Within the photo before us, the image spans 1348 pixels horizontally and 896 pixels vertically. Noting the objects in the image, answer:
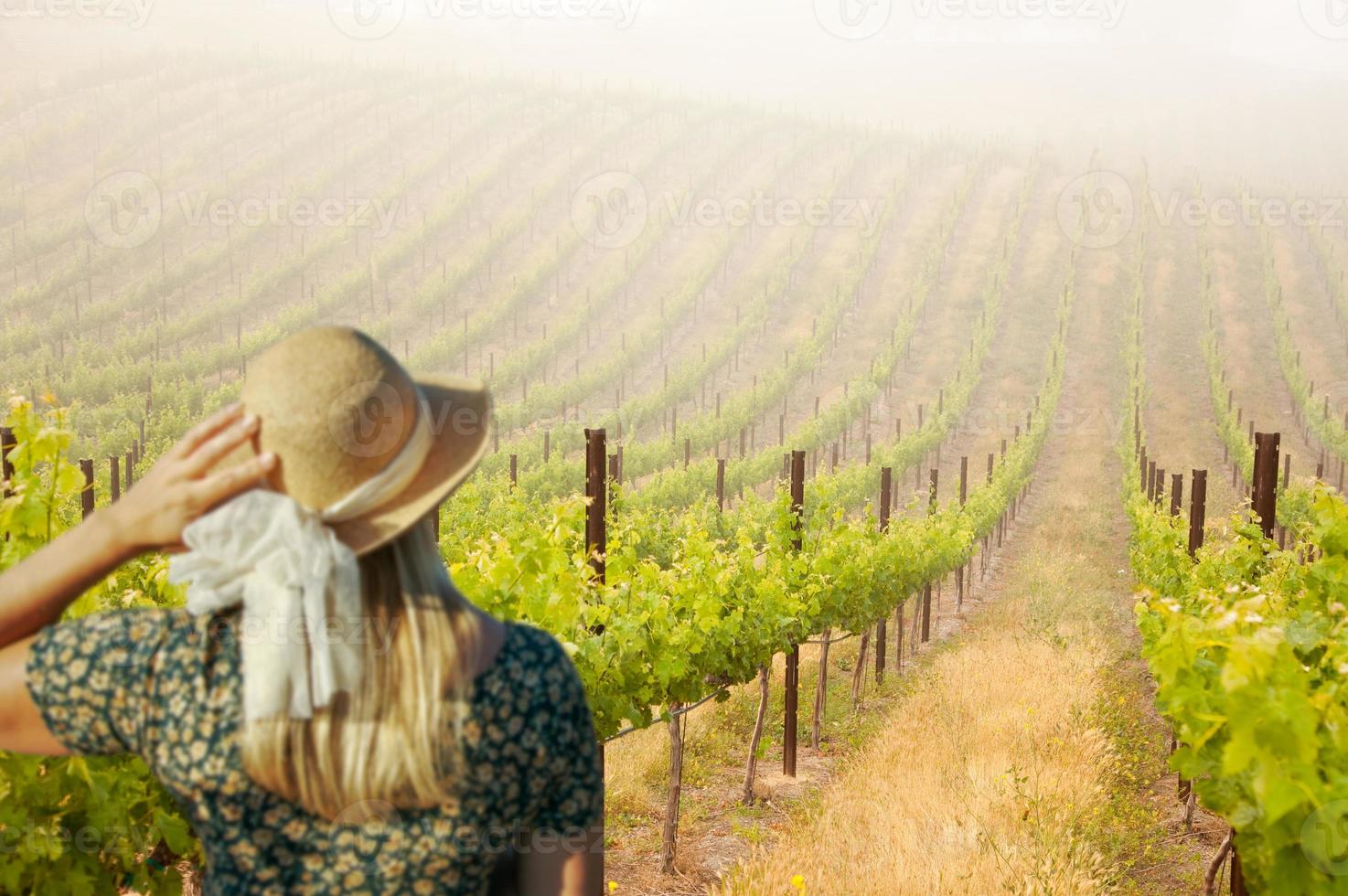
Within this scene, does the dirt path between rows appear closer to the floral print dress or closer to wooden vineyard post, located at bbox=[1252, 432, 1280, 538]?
wooden vineyard post, located at bbox=[1252, 432, 1280, 538]

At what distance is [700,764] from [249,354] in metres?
38.4

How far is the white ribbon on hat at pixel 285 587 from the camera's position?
125 centimetres

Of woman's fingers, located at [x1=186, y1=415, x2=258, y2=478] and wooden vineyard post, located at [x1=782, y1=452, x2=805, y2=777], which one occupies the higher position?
woman's fingers, located at [x1=186, y1=415, x2=258, y2=478]

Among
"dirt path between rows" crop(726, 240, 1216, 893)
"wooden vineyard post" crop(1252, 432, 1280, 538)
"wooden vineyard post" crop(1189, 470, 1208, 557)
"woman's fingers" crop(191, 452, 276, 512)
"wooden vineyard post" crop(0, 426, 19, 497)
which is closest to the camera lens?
"woman's fingers" crop(191, 452, 276, 512)

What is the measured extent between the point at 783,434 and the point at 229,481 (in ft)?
137

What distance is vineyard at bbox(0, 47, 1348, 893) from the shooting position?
4.35 m

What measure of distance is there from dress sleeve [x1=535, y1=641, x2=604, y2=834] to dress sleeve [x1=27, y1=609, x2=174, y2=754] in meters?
0.58

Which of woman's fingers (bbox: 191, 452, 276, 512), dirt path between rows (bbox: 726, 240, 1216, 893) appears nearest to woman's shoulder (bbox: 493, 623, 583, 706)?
woman's fingers (bbox: 191, 452, 276, 512)

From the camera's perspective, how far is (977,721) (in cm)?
911

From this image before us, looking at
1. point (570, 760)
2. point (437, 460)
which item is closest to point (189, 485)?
point (437, 460)

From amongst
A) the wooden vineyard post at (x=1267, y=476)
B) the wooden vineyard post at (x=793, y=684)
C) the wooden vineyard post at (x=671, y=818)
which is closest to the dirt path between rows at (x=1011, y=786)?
the wooden vineyard post at (x=793, y=684)

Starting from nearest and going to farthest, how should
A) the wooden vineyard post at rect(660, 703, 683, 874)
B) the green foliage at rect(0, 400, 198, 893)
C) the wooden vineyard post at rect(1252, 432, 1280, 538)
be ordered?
1. the green foliage at rect(0, 400, 198, 893)
2. the wooden vineyard post at rect(1252, 432, 1280, 538)
3. the wooden vineyard post at rect(660, 703, 683, 874)

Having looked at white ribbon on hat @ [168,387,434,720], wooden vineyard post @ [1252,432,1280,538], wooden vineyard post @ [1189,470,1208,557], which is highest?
white ribbon on hat @ [168,387,434,720]

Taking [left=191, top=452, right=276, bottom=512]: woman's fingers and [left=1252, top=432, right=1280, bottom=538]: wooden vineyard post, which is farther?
[left=1252, top=432, right=1280, bottom=538]: wooden vineyard post
